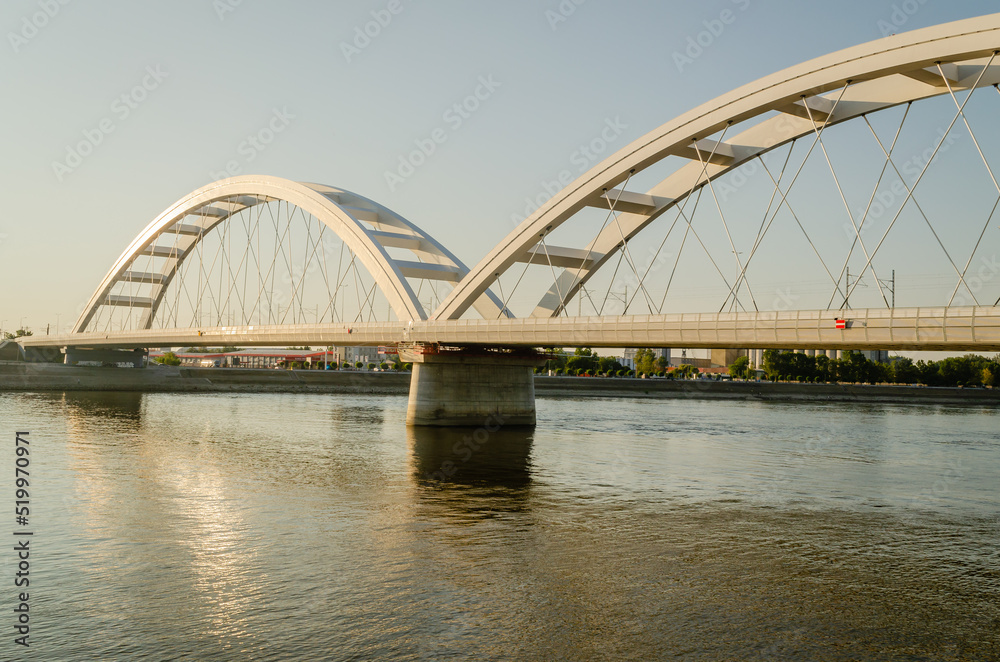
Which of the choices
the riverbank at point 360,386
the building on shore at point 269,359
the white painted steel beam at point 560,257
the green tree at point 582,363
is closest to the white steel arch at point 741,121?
the white painted steel beam at point 560,257

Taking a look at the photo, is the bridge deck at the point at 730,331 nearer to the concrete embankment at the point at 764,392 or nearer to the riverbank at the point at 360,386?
the riverbank at the point at 360,386

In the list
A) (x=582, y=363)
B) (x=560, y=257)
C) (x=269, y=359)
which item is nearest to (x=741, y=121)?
(x=560, y=257)

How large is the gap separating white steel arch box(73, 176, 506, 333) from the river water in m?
10.0

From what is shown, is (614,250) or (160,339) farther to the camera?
(160,339)

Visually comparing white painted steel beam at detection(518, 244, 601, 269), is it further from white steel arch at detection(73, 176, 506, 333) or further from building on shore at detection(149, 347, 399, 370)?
building on shore at detection(149, 347, 399, 370)

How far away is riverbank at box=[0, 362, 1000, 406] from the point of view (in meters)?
69.8

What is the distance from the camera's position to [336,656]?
932 centimetres

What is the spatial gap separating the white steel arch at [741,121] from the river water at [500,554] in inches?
317

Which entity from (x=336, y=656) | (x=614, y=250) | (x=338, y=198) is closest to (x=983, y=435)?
(x=614, y=250)

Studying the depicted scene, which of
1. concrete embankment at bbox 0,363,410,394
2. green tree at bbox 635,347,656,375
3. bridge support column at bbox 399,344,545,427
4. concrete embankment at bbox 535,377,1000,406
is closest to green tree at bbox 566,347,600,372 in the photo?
green tree at bbox 635,347,656,375

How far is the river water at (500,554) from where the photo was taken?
999 cm

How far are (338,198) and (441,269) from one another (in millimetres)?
7718

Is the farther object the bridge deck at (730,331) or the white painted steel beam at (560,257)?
the white painted steel beam at (560,257)

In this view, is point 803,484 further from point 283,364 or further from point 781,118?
point 283,364
